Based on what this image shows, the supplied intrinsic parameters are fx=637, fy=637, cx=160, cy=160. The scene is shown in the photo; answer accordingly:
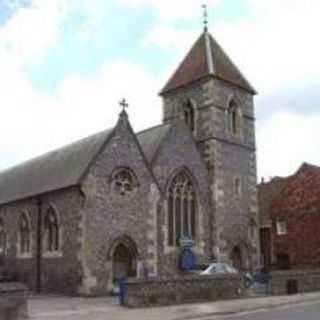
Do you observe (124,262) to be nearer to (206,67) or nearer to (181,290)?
Result: (181,290)

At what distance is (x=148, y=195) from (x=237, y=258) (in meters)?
9.31

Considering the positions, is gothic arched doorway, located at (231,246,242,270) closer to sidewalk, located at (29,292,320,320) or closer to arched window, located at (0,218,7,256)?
sidewalk, located at (29,292,320,320)

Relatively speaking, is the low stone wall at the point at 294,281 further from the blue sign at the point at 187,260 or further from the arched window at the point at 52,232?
the arched window at the point at 52,232

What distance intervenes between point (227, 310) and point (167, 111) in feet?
71.9

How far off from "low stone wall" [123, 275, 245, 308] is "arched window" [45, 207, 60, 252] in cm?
881

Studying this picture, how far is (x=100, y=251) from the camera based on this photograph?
3102cm

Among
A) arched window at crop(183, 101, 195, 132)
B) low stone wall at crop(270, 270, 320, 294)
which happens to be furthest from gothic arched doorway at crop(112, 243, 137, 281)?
arched window at crop(183, 101, 195, 132)

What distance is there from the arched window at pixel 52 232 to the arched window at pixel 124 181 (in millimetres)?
3640

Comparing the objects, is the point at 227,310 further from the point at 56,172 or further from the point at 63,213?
the point at 56,172

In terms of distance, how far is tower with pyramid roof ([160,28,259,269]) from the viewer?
127 feet

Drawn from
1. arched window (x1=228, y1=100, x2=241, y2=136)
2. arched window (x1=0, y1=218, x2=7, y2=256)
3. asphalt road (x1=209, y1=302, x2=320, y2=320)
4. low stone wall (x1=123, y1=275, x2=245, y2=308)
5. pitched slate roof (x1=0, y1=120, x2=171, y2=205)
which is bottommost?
asphalt road (x1=209, y1=302, x2=320, y2=320)

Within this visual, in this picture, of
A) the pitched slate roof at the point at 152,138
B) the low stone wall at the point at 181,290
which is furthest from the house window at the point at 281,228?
the low stone wall at the point at 181,290

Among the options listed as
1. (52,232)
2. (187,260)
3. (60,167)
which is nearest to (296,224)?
(187,260)

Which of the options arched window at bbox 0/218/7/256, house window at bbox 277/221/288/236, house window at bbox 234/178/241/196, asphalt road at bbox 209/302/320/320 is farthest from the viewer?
house window at bbox 277/221/288/236
